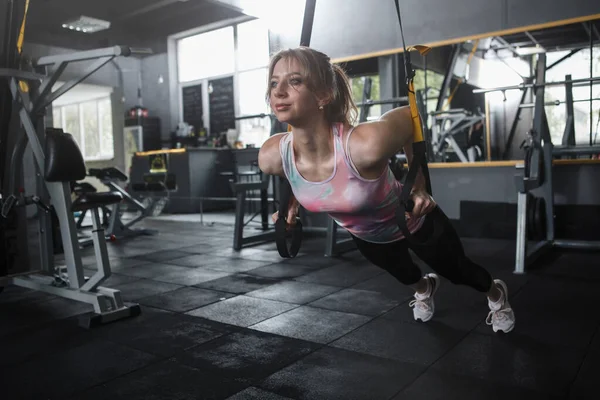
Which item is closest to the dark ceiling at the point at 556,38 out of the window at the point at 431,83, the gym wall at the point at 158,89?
the window at the point at 431,83

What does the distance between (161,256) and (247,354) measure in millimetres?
2599

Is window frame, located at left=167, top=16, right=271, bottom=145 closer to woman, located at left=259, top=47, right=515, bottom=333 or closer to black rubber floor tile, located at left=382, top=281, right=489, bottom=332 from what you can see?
black rubber floor tile, located at left=382, top=281, right=489, bottom=332

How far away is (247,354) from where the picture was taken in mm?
1921

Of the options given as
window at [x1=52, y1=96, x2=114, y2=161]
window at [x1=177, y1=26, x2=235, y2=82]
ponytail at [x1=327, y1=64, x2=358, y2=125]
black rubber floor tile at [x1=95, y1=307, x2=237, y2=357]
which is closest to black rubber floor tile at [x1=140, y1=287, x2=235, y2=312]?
black rubber floor tile at [x1=95, y1=307, x2=237, y2=357]

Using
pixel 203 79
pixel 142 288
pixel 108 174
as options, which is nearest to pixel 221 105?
pixel 203 79

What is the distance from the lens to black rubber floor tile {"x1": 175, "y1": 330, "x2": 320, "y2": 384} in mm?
1758

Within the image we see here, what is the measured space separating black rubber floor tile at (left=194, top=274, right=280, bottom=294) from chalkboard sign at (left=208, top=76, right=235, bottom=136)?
22.2 feet

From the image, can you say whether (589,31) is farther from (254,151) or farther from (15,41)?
(254,151)

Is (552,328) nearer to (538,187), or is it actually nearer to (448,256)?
(448,256)

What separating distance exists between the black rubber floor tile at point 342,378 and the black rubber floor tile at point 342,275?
3.97 ft

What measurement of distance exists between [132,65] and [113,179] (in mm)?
6231

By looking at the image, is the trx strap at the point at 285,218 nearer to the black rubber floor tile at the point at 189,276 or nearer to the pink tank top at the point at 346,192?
the pink tank top at the point at 346,192

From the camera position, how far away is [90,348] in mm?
2045

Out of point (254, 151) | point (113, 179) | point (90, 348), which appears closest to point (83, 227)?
point (113, 179)
